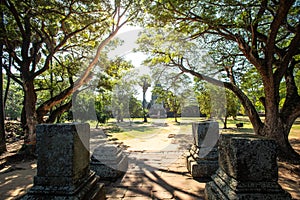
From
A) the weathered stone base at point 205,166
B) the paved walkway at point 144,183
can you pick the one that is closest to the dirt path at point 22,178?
the paved walkway at point 144,183

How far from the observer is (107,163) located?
3828 mm

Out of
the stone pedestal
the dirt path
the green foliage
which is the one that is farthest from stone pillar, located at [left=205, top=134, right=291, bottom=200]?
the green foliage

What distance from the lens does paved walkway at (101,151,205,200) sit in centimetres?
299

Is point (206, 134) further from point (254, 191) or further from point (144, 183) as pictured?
point (254, 191)

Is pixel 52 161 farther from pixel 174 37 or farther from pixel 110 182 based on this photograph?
pixel 174 37

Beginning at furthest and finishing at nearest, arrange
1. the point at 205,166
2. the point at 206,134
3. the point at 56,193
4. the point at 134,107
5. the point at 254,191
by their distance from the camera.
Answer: the point at 134,107 → the point at 206,134 → the point at 205,166 → the point at 56,193 → the point at 254,191

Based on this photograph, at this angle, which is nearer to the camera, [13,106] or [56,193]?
[56,193]

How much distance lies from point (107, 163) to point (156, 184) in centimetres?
115

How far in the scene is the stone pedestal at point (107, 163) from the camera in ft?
12.3

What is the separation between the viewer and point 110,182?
11.8 ft

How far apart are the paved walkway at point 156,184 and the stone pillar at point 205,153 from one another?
248 millimetres

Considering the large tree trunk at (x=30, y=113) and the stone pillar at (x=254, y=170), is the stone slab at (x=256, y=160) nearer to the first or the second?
the stone pillar at (x=254, y=170)

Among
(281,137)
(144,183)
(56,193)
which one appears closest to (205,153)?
(144,183)

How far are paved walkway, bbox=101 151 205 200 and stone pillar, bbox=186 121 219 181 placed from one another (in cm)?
25
